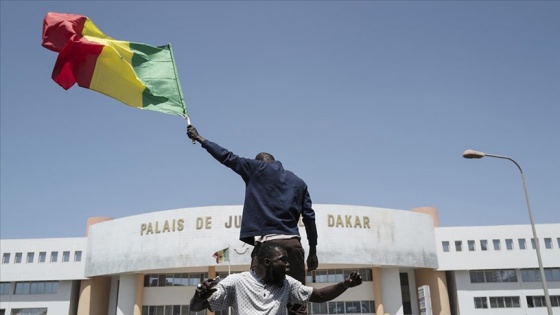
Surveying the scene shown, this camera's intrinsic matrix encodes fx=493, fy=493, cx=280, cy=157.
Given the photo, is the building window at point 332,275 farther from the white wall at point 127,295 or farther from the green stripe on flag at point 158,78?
the green stripe on flag at point 158,78

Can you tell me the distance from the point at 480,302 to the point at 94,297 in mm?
32316

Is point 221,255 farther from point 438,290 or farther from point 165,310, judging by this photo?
point 438,290

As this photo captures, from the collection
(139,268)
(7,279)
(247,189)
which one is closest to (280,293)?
(247,189)

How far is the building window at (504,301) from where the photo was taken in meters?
39.7

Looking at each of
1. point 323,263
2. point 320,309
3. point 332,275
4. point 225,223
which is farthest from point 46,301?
point 323,263

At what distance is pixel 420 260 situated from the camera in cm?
3797

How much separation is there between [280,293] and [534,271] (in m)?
42.9

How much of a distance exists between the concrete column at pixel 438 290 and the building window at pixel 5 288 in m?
36.6

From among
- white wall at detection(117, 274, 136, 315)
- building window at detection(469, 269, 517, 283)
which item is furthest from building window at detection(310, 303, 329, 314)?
white wall at detection(117, 274, 136, 315)

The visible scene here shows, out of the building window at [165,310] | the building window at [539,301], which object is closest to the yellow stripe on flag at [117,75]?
the building window at [165,310]

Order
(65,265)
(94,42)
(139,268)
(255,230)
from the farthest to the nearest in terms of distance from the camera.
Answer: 1. (65,265)
2. (139,268)
3. (94,42)
4. (255,230)

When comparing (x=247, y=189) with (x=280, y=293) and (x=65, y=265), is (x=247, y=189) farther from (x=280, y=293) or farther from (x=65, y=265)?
(x=65, y=265)

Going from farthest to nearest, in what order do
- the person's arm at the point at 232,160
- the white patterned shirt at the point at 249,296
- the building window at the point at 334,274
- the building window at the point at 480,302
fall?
the building window at the point at 334,274 → the building window at the point at 480,302 → the person's arm at the point at 232,160 → the white patterned shirt at the point at 249,296

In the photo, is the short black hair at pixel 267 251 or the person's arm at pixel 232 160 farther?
the person's arm at pixel 232 160
